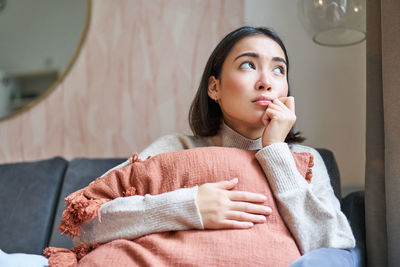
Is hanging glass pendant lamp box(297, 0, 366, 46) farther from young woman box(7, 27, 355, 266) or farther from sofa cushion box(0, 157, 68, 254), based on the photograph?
sofa cushion box(0, 157, 68, 254)

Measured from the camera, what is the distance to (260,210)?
0.97 metres

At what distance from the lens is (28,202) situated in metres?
1.67

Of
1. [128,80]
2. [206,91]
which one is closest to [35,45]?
[128,80]

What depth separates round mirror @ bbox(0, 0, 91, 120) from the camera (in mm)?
2180

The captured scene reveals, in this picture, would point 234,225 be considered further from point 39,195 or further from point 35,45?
point 35,45

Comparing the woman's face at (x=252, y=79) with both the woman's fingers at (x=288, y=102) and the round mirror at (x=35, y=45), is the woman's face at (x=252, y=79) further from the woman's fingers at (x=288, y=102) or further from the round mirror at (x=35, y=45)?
the round mirror at (x=35, y=45)

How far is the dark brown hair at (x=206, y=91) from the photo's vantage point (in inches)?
52.2

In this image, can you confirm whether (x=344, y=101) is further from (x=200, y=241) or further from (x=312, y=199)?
(x=200, y=241)

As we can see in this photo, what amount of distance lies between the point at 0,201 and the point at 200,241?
113cm

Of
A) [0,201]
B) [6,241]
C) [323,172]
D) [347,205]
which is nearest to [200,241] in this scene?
[323,172]

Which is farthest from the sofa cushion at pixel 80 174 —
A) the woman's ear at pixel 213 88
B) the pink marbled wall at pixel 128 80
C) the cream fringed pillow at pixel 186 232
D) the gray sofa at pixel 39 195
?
the cream fringed pillow at pixel 186 232

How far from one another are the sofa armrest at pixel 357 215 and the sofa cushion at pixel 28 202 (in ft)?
3.74

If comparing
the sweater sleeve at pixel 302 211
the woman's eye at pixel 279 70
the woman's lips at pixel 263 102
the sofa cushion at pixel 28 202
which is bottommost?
the sofa cushion at pixel 28 202

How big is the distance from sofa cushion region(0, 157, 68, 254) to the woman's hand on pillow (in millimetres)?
926
